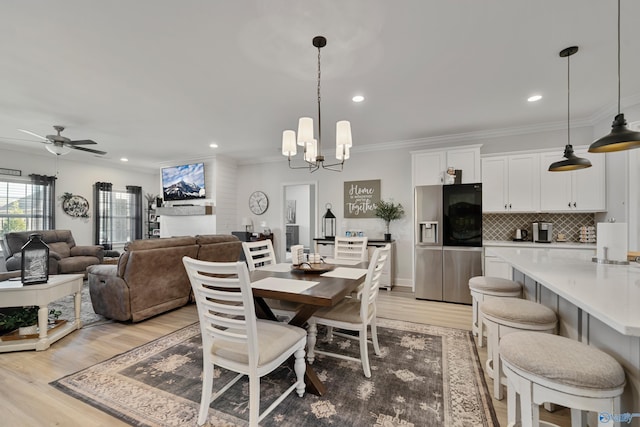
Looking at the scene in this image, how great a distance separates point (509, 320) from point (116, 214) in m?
8.83

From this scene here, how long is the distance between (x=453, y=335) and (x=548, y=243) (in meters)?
2.26

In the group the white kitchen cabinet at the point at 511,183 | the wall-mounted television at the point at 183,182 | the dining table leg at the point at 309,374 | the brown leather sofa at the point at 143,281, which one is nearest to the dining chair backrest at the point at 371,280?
the dining table leg at the point at 309,374

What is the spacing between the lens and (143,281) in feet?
10.8

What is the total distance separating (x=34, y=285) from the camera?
8.64ft

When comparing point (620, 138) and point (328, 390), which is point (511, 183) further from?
point (328, 390)

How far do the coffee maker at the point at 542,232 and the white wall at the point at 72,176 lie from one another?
30.6 feet

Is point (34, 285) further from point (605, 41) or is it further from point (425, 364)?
point (605, 41)

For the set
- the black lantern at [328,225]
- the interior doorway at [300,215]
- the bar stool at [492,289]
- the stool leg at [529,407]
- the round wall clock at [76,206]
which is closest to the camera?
the stool leg at [529,407]

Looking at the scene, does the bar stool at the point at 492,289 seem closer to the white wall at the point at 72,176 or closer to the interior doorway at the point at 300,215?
the interior doorway at the point at 300,215

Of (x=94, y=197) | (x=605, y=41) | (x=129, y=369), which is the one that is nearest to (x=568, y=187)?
(x=605, y=41)

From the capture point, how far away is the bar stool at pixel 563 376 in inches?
40.3

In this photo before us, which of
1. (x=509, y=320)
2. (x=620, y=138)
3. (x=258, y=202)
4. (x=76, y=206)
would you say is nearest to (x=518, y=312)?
(x=509, y=320)

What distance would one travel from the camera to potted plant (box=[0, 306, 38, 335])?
2697 millimetres

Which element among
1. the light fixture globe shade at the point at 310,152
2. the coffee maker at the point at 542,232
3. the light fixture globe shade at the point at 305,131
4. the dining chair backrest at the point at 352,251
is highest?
the light fixture globe shade at the point at 305,131
